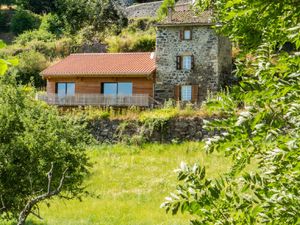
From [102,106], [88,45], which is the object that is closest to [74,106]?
[102,106]

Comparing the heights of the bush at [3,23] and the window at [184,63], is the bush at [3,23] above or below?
above

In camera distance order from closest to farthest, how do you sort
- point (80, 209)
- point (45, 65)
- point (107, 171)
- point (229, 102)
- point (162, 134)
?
1. point (229, 102)
2. point (80, 209)
3. point (107, 171)
4. point (162, 134)
5. point (45, 65)

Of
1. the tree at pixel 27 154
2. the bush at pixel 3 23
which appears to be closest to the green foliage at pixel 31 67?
the bush at pixel 3 23

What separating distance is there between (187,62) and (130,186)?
15526 millimetres

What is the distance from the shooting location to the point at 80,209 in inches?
716

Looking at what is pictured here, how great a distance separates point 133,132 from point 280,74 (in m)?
26.0

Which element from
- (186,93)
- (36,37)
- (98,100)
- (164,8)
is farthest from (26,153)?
(36,37)

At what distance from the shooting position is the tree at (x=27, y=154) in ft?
41.9

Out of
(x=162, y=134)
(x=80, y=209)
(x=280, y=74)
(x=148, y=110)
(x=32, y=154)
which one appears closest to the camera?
(x=280, y=74)

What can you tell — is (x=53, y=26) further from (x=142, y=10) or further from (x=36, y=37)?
(x=142, y=10)

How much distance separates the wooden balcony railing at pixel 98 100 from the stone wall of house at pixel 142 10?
20.0m

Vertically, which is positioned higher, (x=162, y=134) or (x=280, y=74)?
(x=280, y=74)

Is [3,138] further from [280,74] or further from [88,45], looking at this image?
[88,45]

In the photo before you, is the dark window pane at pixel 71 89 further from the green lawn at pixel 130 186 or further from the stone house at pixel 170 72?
the green lawn at pixel 130 186
